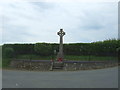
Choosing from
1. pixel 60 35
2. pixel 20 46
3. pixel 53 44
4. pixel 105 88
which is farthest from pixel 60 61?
pixel 105 88

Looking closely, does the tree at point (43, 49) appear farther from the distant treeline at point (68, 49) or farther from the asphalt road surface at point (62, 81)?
the asphalt road surface at point (62, 81)

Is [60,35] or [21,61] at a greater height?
[60,35]

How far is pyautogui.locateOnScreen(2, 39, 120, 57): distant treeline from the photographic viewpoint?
30.8 metres

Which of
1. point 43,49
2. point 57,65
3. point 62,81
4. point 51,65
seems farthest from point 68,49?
point 62,81

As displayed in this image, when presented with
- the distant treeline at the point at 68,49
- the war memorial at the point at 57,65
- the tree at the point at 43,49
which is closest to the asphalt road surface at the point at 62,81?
the war memorial at the point at 57,65

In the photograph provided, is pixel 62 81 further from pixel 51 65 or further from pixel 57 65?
pixel 57 65

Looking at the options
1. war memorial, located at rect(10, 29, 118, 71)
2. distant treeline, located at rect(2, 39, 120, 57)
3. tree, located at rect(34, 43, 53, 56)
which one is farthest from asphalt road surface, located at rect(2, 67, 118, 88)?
distant treeline, located at rect(2, 39, 120, 57)

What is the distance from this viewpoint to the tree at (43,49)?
101ft

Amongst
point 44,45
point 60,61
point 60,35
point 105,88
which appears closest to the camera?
point 105,88

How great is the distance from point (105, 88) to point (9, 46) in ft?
77.8

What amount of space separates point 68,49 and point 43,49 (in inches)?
157

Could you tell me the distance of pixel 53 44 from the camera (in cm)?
3192

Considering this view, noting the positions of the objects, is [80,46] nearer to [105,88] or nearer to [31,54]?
[31,54]

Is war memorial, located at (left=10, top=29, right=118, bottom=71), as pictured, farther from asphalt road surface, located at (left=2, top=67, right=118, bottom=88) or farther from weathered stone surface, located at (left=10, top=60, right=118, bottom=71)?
asphalt road surface, located at (left=2, top=67, right=118, bottom=88)
